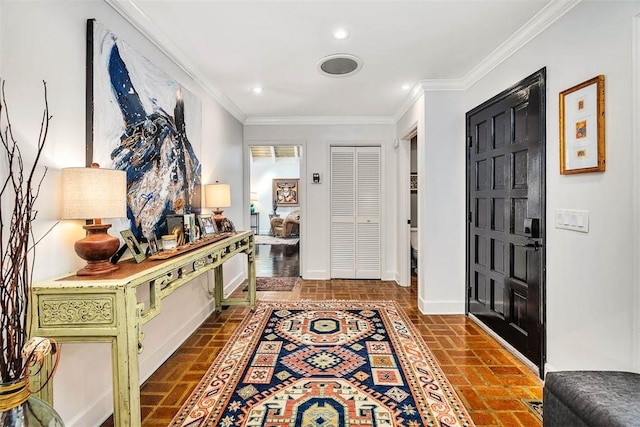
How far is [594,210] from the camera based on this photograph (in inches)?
68.4

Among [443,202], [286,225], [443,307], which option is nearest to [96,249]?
[443,202]

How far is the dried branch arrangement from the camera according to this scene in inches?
41.6

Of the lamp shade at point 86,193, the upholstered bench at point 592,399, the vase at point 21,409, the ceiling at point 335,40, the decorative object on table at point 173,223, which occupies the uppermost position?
the ceiling at point 335,40

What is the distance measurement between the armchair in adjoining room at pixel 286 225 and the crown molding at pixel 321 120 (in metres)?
5.11

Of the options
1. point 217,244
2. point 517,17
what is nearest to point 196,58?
point 217,244

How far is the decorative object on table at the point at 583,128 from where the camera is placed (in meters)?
1.68

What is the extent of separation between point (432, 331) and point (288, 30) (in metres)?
2.78

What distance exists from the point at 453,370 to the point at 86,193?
245 cm

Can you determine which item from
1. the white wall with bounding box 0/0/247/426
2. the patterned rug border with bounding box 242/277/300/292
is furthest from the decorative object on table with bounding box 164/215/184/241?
the patterned rug border with bounding box 242/277/300/292

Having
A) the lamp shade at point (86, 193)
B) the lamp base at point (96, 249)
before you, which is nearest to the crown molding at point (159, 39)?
the lamp shade at point (86, 193)

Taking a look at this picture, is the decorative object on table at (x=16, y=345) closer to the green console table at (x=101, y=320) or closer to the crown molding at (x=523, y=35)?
the green console table at (x=101, y=320)

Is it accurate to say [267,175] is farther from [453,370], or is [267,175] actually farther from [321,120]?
[453,370]

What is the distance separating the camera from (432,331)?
9.45 ft

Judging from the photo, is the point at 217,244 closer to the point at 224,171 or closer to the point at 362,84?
the point at 224,171
